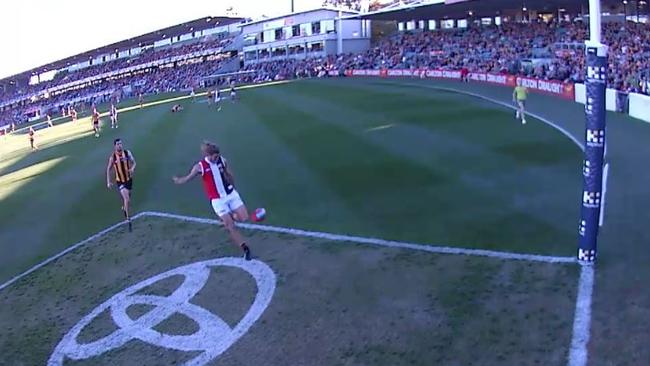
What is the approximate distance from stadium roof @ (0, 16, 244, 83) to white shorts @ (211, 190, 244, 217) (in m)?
101

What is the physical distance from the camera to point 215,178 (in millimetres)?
11781

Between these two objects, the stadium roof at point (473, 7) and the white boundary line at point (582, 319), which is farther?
the stadium roof at point (473, 7)

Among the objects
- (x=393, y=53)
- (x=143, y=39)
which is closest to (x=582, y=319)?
(x=393, y=53)

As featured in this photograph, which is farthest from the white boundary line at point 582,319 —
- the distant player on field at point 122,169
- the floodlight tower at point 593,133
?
the distant player on field at point 122,169

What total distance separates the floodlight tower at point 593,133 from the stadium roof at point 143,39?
4071 inches

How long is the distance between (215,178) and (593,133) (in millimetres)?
6393

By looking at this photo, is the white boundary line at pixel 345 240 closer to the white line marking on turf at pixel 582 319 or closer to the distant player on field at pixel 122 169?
the white line marking on turf at pixel 582 319

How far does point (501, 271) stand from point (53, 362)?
6883 millimetres

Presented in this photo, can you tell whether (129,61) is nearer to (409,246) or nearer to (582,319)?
(409,246)

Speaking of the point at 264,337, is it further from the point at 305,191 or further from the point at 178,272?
the point at 305,191

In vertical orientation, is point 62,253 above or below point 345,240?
below

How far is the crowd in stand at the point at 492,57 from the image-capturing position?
38834 mm

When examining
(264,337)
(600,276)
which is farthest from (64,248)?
(600,276)

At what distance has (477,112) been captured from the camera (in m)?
31.6
